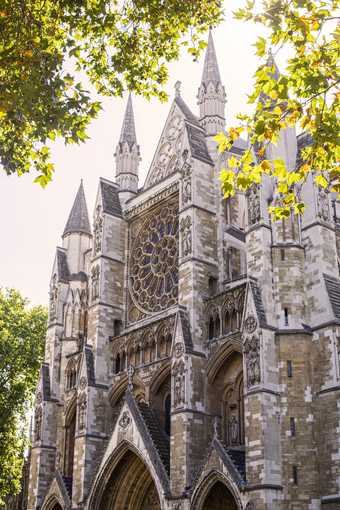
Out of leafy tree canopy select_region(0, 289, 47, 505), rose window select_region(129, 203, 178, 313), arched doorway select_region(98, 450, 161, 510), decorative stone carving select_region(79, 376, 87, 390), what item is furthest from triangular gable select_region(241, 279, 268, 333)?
Result: leafy tree canopy select_region(0, 289, 47, 505)

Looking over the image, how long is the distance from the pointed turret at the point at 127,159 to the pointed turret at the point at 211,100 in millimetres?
5103

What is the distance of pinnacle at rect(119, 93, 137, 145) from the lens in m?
34.9

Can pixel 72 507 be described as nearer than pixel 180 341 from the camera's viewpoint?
No

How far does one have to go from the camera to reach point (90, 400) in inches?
1115

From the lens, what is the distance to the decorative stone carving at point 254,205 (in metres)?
24.0

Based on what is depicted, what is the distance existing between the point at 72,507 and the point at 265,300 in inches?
451

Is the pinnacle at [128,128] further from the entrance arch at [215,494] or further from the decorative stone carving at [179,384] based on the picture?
the entrance arch at [215,494]

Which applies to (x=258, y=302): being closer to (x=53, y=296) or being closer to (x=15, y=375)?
(x=53, y=296)

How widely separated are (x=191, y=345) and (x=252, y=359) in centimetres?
333

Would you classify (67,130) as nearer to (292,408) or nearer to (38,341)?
(292,408)

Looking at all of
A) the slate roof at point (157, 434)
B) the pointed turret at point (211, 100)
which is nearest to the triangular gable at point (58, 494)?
the slate roof at point (157, 434)

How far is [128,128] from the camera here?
116 ft

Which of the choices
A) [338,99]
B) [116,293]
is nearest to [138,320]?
[116,293]

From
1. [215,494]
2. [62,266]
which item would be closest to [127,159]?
[62,266]
